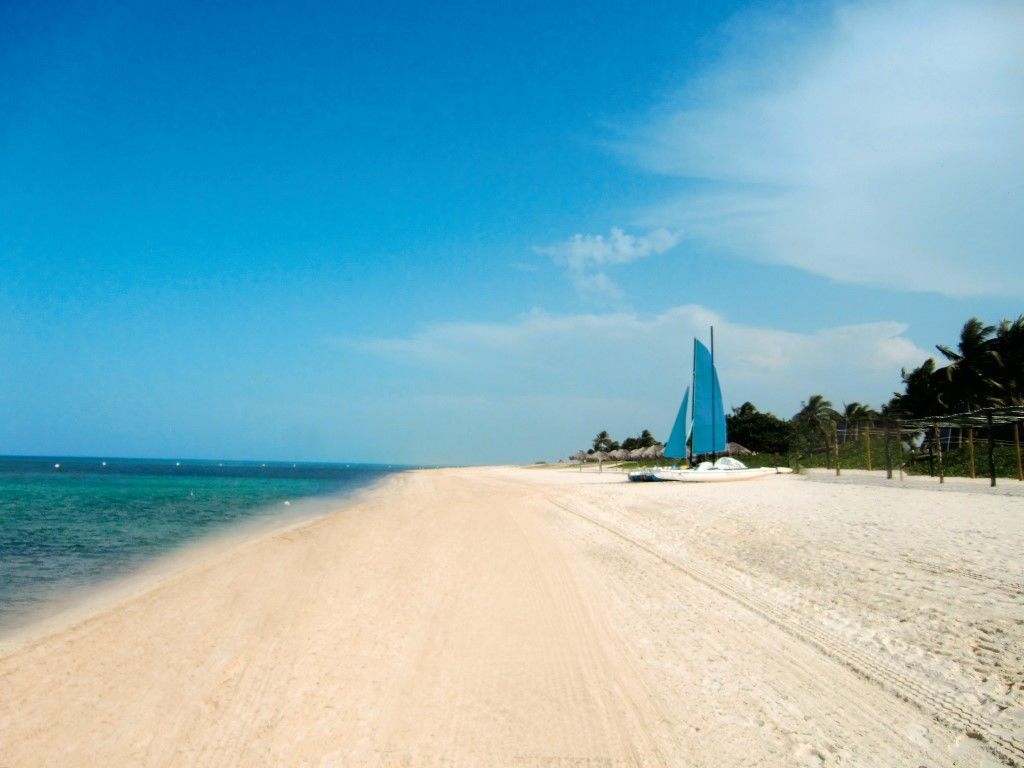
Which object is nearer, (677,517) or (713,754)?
(713,754)

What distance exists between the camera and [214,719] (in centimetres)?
487

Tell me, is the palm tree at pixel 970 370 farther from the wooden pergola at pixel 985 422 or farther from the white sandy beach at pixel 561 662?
the white sandy beach at pixel 561 662

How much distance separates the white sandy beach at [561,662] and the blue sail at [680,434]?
22524 millimetres

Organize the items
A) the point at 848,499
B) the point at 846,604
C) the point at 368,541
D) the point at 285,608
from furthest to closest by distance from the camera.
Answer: the point at 848,499 < the point at 368,541 < the point at 285,608 < the point at 846,604

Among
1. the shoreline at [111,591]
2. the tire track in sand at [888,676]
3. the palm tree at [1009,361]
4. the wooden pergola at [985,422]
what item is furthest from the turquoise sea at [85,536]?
the palm tree at [1009,361]

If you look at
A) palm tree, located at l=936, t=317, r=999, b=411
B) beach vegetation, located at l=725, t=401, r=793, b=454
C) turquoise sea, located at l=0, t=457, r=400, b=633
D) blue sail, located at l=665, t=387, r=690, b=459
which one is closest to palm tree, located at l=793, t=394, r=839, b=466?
beach vegetation, located at l=725, t=401, r=793, b=454

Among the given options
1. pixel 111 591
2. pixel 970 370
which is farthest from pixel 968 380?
pixel 111 591

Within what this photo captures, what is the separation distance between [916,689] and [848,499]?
1349cm

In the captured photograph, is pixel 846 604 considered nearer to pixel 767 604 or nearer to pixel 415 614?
pixel 767 604

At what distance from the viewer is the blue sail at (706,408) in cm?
3266

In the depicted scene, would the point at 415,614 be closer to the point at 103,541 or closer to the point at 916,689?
the point at 916,689

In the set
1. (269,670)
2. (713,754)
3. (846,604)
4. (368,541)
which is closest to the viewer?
(713,754)

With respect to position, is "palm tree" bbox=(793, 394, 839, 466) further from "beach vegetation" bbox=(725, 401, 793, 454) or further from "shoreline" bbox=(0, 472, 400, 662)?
"shoreline" bbox=(0, 472, 400, 662)

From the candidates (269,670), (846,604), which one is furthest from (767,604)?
(269,670)
